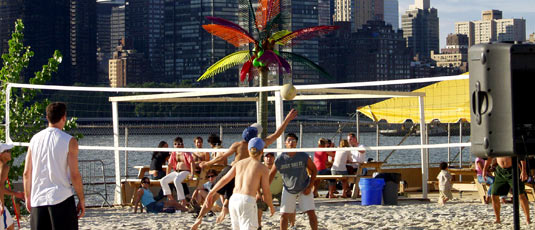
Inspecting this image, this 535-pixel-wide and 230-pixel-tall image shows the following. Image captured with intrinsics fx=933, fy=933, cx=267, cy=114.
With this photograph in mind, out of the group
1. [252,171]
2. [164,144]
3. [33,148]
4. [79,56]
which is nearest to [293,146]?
[252,171]

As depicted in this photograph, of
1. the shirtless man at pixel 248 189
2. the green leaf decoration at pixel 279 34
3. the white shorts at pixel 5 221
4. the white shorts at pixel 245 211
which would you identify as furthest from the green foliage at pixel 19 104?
the white shorts at pixel 245 211

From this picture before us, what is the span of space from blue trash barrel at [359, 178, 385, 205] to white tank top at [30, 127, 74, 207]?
24.7ft

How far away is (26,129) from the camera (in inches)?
568

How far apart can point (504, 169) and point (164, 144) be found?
5493 millimetres

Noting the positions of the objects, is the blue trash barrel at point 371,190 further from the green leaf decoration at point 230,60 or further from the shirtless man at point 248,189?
the shirtless man at point 248,189

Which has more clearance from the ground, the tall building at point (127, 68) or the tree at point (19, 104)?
the tall building at point (127, 68)

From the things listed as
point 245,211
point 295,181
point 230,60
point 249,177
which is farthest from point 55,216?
point 230,60

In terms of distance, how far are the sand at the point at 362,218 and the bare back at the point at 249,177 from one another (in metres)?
2.92

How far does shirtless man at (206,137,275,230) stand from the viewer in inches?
308

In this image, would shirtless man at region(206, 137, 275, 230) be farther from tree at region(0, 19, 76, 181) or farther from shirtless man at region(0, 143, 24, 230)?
tree at region(0, 19, 76, 181)

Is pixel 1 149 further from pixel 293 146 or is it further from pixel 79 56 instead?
pixel 79 56

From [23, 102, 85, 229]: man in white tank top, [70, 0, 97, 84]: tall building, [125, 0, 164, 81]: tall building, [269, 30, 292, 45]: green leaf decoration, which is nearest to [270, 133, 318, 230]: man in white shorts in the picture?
[23, 102, 85, 229]: man in white tank top

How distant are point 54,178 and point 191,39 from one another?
169697mm

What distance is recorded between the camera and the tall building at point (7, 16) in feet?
466
